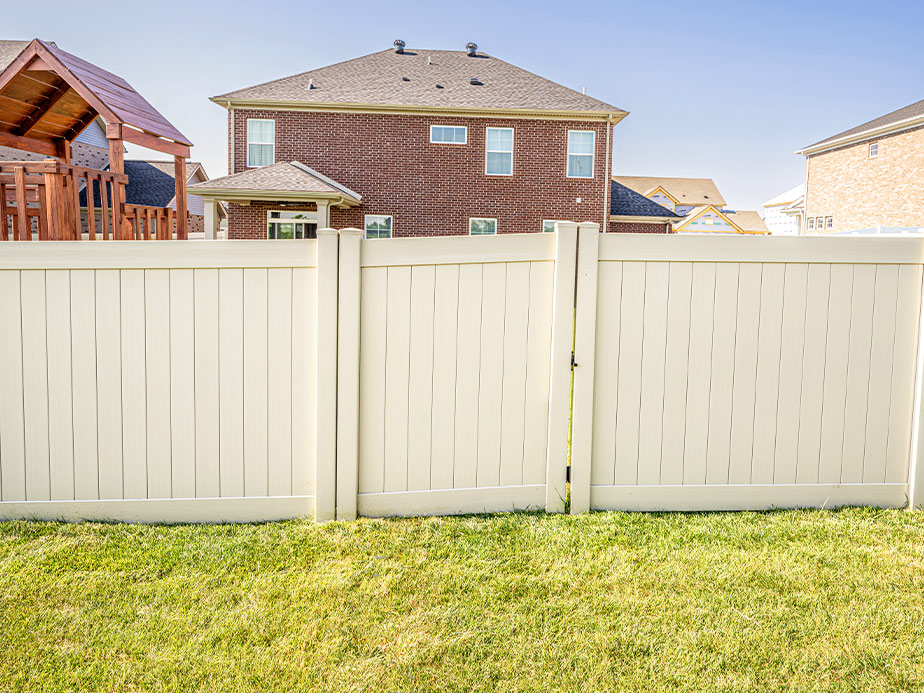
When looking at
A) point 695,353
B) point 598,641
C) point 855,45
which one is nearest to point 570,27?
point 855,45

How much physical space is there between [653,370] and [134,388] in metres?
2.79

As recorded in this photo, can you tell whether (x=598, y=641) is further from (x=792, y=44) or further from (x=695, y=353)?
(x=792, y=44)

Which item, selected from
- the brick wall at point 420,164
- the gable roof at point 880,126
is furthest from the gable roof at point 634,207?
the gable roof at point 880,126

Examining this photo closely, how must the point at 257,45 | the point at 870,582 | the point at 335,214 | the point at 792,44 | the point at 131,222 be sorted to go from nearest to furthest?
the point at 870,582, the point at 131,222, the point at 257,45, the point at 335,214, the point at 792,44

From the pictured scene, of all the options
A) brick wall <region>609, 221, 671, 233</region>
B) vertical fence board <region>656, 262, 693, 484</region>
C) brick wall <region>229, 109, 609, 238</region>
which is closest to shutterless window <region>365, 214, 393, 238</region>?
brick wall <region>229, 109, 609, 238</region>

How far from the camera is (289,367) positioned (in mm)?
3689

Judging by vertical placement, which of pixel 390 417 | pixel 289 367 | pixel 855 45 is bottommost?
pixel 390 417

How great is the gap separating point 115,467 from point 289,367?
41.7 inches

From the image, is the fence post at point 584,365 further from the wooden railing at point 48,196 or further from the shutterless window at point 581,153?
the shutterless window at point 581,153

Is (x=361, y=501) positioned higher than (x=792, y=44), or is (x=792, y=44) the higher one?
(x=792, y=44)

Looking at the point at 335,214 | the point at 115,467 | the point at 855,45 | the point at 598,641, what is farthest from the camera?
the point at 855,45

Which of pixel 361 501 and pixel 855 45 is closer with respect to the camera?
pixel 361 501

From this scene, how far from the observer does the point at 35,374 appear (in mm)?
3617

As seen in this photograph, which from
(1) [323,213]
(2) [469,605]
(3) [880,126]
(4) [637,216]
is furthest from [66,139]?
(3) [880,126]
